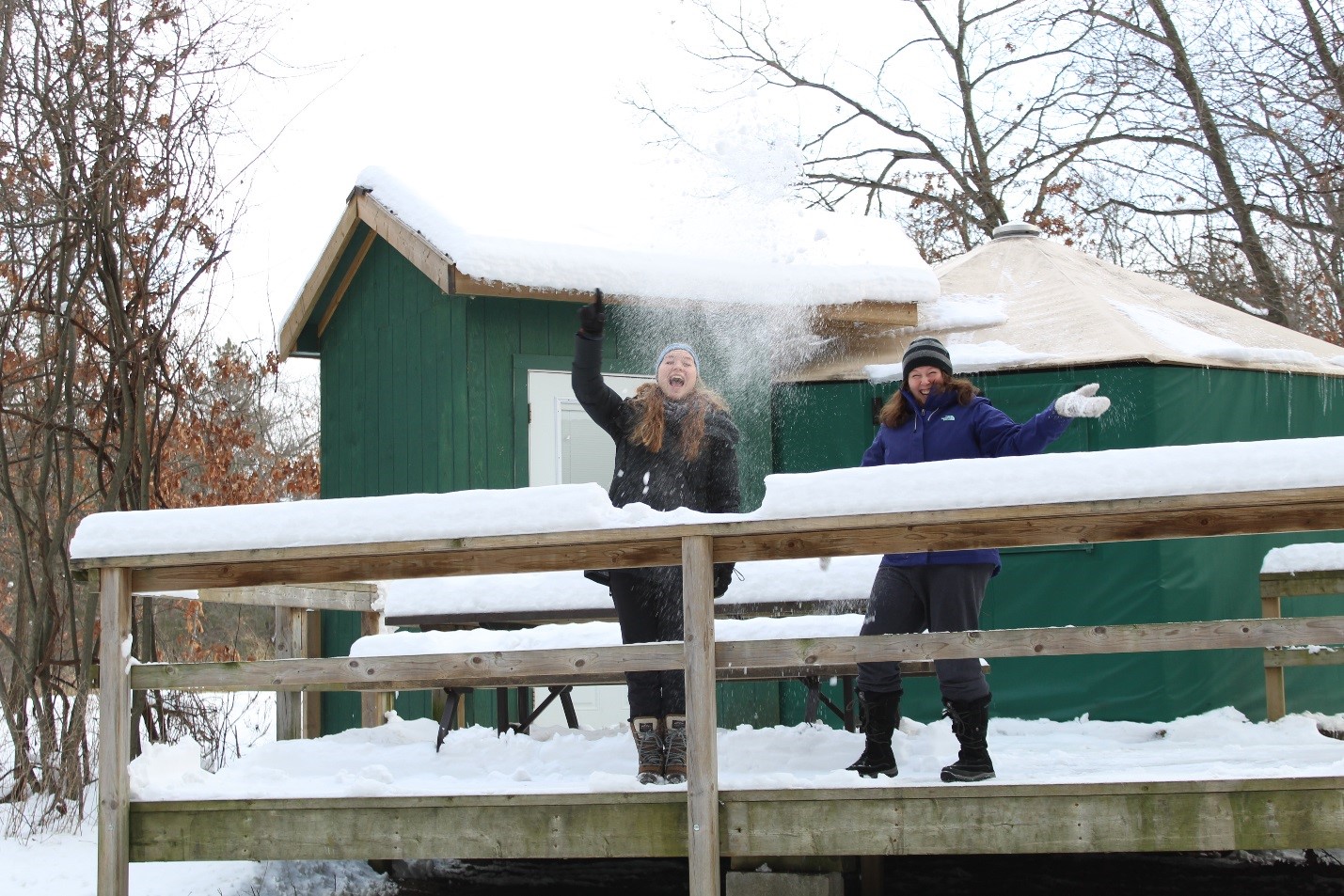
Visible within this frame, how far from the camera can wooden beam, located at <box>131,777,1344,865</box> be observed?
3.80m

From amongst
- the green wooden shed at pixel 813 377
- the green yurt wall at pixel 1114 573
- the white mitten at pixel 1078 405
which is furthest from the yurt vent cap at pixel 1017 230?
the white mitten at pixel 1078 405

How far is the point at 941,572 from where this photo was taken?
4254 millimetres

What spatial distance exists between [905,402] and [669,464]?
31.8 inches

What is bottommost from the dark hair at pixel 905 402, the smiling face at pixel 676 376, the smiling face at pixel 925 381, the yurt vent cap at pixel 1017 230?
the dark hair at pixel 905 402

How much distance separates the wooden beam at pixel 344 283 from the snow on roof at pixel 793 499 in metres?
4.50

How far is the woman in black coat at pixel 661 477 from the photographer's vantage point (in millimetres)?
4453

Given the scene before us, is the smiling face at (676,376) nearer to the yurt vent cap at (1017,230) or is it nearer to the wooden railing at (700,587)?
the wooden railing at (700,587)

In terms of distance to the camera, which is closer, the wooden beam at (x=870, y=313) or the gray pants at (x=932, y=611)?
the gray pants at (x=932, y=611)

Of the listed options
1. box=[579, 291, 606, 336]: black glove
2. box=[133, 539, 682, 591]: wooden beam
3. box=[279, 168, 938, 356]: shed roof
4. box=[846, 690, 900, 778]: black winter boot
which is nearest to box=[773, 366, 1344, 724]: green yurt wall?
box=[279, 168, 938, 356]: shed roof

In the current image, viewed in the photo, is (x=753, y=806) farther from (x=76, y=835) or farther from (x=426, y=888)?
(x=76, y=835)

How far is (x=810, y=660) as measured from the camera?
3.94 meters

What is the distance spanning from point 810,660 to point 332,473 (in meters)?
5.58

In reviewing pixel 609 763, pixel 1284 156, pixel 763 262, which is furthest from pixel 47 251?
pixel 1284 156

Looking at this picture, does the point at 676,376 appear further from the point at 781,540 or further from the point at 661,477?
the point at 781,540
